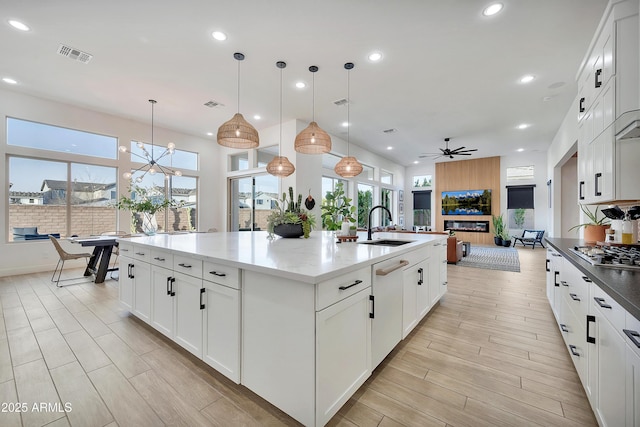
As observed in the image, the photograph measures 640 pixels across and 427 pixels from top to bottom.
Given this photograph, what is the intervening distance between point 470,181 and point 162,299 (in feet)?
37.2

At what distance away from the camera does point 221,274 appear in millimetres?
1576

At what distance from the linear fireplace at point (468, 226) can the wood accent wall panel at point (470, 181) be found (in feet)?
0.42

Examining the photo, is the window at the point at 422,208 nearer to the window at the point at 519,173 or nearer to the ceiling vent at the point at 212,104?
the window at the point at 519,173

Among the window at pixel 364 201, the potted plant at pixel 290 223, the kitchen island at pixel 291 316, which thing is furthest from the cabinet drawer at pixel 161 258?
the window at pixel 364 201

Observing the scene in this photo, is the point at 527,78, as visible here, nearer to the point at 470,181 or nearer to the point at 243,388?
the point at 243,388

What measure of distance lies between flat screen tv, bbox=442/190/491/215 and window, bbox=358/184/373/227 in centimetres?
368

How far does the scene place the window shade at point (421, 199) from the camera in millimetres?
11438

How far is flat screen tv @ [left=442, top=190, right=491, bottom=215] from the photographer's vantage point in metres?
10.1

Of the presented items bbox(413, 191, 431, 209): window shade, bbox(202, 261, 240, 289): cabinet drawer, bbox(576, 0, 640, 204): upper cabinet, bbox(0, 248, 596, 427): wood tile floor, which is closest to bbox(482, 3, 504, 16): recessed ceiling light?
bbox(576, 0, 640, 204): upper cabinet

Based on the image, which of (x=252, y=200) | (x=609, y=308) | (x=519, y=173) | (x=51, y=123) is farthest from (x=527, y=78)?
(x=51, y=123)

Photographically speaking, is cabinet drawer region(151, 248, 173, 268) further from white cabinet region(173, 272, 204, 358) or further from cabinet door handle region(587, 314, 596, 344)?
cabinet door handle region(587, 314, 596, 344)

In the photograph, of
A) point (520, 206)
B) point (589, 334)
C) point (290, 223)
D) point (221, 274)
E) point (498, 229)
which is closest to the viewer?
point (589, 334)

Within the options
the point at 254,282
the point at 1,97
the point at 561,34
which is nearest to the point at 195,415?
the point at 254,282

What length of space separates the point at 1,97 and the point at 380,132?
25.2ft
